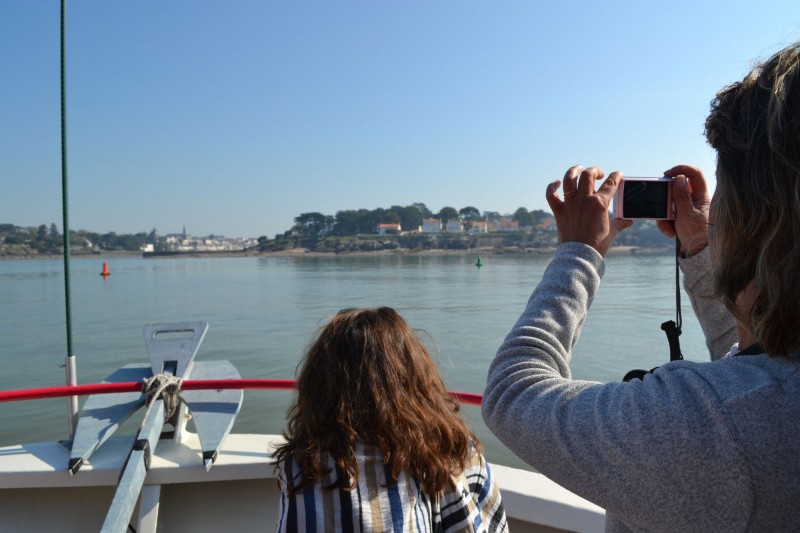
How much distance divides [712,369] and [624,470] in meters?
0.14

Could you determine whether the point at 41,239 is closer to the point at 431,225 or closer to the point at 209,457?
the point at 431,225

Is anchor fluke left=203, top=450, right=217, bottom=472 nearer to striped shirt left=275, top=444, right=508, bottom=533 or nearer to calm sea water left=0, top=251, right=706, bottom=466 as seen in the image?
striped shirt left=275, top=444, right=508, bottom=533

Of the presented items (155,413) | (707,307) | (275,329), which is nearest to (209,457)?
(155,413)

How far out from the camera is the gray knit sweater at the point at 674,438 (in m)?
0.65

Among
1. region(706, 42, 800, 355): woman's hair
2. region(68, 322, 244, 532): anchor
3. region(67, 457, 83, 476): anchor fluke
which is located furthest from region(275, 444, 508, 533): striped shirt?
region(67, 457, 83, 476): anchor fluke

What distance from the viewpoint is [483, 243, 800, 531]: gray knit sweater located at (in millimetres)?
650

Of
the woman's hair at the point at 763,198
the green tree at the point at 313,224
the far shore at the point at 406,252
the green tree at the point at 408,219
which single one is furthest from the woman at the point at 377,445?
the green tree at the point at 408,219

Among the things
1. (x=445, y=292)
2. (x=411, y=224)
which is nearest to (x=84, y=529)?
(x=445, y=292)

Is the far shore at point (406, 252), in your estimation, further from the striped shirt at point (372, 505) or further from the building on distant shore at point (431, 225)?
the striped shirt at point (372, 505)

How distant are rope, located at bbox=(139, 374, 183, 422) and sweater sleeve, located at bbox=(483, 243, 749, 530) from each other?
2466 mm

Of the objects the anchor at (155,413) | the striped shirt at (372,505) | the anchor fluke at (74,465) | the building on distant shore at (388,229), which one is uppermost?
the building on distant shore at (388,229)

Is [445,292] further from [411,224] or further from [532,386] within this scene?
[411,224]

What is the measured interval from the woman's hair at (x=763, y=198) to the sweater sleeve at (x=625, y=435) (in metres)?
0.10

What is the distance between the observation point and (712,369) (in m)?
0.71
